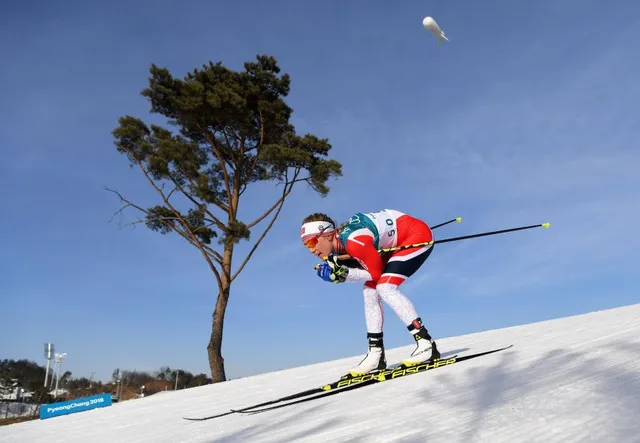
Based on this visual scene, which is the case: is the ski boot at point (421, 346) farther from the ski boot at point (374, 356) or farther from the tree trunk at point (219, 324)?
the tree trunk at point (219, 324)

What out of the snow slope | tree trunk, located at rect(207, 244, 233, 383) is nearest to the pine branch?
tree trunk, located at rect(207, 244, 233, 383)

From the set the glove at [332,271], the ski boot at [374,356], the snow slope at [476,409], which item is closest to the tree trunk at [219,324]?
the snow slope at [476,409]

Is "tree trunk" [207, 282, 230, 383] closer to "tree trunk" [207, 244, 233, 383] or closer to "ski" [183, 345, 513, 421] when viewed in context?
"tree trunk" [207, 244, 233, 383]

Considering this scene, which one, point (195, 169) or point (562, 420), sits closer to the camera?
point (562, 420)

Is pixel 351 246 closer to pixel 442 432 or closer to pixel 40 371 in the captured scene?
pixel 442 432

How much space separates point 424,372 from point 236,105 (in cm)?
1297

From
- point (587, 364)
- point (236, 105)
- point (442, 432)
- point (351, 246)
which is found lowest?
point (442, 432)

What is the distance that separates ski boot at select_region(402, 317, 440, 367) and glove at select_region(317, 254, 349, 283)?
638 mm

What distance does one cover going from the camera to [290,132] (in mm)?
15898

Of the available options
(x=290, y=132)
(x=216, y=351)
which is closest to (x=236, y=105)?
(x=290, y=132)

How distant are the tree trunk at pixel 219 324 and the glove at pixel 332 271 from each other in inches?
423

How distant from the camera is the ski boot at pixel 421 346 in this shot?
3648 millimetres

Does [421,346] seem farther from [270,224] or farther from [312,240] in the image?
[270,224]

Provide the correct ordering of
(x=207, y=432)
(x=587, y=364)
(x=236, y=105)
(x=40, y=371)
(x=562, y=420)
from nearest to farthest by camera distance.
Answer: (x=562, y=420), (x=587, y=364), (x=207, y=432), (x=236, y=105), (x=40, y=371)
